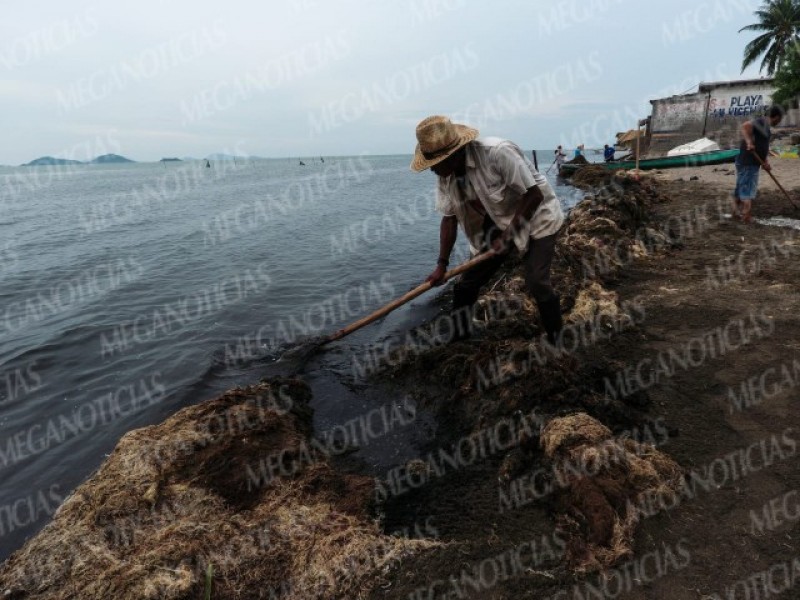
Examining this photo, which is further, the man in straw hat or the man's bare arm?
the man's bare arm

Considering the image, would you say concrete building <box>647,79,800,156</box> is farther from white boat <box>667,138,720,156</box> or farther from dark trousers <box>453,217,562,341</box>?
dark trousers <box>453,217,562,341</box>

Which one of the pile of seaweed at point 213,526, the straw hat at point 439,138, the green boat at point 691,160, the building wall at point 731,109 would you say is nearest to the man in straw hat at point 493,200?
the straw hat at point 439,138

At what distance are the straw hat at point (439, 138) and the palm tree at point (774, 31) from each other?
44367mm

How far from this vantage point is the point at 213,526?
9.83ft

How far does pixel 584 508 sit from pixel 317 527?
1696 mm

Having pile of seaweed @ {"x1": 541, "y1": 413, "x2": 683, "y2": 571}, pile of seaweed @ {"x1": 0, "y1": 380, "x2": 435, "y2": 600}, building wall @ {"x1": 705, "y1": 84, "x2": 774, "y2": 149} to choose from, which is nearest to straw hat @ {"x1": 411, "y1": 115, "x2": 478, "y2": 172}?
pile of seaweed @ {"x1": 541, "y1": 413, "x2": 683, "y2": 571}

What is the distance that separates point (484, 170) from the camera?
4.12m

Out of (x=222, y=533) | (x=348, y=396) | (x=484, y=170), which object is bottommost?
(x=348, y=396)

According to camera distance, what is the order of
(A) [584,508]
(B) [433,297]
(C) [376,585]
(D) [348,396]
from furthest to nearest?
(B) [433,297] → (D) [348,396] → (A) [584,508] → (C) [376,585]

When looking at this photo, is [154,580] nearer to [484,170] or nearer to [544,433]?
[544,433]

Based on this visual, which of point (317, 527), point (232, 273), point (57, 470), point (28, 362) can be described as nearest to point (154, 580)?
point (317, 527)

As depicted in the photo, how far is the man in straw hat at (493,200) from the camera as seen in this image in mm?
3945

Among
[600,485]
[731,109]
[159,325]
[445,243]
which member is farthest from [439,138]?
[731,109]

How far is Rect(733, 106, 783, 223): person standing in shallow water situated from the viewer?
851 centimetres
